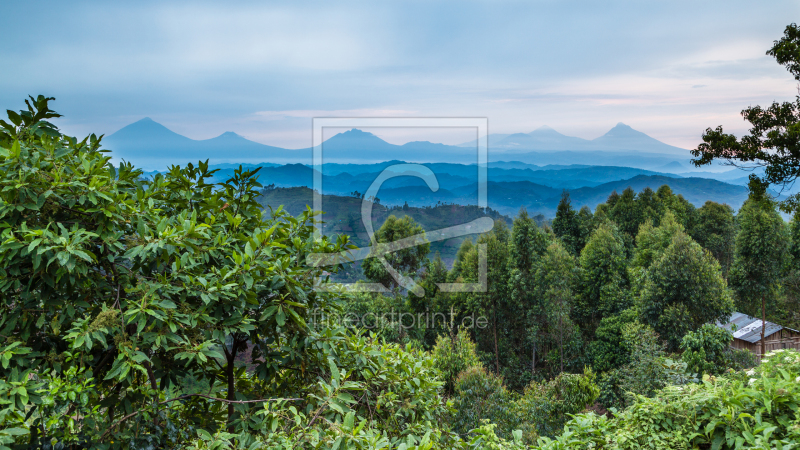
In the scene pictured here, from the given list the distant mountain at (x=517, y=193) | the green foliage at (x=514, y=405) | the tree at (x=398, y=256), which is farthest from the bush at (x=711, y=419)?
the tree at (x=398, y=256)

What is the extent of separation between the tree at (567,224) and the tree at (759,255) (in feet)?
29.0

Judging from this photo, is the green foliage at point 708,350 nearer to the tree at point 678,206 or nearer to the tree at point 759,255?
the tree at point 759,255

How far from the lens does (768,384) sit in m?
1.88

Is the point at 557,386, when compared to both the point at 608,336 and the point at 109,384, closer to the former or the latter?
the point at 608,336

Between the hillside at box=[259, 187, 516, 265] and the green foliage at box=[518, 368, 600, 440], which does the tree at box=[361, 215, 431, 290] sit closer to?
the hillside at box=[259, 187, 516, 265]


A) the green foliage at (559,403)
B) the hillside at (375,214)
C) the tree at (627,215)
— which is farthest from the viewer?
the tree at (627,215)

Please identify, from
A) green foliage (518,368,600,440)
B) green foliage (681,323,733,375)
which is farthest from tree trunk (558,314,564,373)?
green foliage (518,368,600,440)

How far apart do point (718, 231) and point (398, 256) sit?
2235 cm

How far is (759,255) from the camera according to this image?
770 inches

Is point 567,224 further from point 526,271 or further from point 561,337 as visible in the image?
point 561,337

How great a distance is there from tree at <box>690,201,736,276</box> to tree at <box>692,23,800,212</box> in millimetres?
18546

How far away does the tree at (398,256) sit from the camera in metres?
20.3

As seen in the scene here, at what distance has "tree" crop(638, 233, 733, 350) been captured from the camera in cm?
1678

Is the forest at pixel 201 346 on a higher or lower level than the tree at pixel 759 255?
higher
